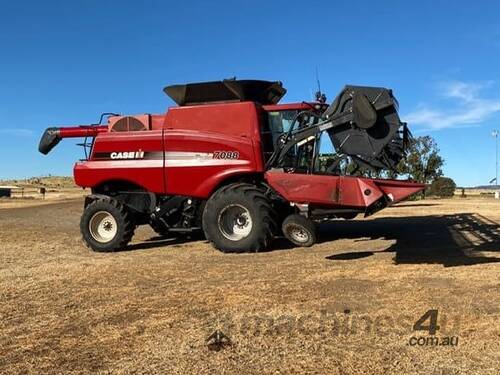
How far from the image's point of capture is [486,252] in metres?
10.4

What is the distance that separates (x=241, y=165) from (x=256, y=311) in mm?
5849

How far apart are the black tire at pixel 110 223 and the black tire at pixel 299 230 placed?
3.60 meters

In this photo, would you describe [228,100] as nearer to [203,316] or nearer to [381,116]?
[381,116]

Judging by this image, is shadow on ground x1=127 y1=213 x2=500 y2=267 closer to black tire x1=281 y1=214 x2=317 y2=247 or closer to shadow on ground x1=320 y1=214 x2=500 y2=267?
shadow on ground x1=320 y1=214 x2=500 y2=267

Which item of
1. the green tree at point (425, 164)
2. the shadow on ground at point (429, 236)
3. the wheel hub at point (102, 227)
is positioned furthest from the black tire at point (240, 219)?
the green tree at point (425, 164)

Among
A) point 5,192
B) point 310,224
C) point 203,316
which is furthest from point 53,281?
point 5,192

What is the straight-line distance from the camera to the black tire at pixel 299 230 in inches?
463

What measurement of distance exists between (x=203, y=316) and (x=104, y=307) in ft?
4.62

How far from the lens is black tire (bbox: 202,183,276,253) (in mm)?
11484

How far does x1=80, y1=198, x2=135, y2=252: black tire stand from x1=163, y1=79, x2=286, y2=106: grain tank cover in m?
2.79

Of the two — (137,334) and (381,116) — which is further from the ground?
(381,116)

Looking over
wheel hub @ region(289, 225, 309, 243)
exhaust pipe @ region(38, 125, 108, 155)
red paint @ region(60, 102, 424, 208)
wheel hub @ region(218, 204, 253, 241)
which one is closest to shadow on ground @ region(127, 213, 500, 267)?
wheel hub @ region(289, 225, 309, 243)

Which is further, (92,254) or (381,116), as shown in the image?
(92,254)

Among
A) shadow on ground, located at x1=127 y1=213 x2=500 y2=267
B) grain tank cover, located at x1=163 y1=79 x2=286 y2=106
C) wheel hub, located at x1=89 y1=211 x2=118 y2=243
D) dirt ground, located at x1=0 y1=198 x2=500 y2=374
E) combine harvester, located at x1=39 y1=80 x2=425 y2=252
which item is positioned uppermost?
grain tank cover, located at x1=163 y1=79 x2=286 y2=106
